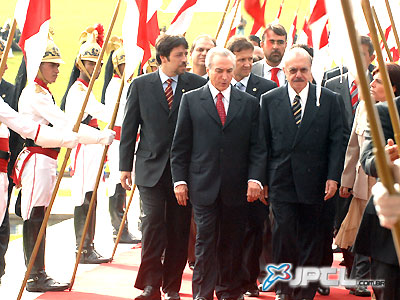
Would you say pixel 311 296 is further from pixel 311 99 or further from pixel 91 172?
pixel 91 172

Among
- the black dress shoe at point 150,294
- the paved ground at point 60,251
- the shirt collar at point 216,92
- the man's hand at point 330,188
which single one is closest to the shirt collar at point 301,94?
the shirt collar at point 216,92

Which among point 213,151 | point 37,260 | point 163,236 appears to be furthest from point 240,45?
point 37,260

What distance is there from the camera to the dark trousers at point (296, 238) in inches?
283

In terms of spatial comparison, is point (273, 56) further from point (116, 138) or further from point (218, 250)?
point (218, 250)

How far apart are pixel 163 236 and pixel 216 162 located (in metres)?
0.76

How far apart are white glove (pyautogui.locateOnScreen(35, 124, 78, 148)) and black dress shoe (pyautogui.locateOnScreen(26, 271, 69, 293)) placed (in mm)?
1469

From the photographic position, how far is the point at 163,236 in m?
7.55

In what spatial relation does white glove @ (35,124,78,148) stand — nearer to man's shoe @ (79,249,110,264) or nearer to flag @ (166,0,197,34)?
flag @ (166,0,197,34)

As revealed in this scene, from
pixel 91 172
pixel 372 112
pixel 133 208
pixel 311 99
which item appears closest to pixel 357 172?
pixel 311 99

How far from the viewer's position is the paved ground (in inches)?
334

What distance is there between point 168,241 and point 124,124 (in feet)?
3.17

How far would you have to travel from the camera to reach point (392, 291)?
5.11 metres

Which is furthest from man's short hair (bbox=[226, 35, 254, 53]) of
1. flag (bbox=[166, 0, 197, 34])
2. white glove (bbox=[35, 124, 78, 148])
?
white glove (bbox=[35, 124, 78, 148])

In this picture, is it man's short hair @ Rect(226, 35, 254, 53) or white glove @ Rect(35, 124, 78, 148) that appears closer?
white glove @ Rect(35, 124, 78, 148)
